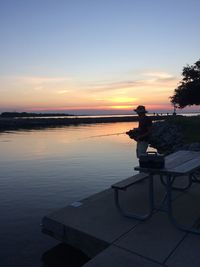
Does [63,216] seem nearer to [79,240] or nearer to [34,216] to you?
[79,240]

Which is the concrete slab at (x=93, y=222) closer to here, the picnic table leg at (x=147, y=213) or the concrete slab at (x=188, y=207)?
the picnic table leg at (x=147, y=213)

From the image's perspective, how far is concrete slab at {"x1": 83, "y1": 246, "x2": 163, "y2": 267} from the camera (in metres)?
4.43

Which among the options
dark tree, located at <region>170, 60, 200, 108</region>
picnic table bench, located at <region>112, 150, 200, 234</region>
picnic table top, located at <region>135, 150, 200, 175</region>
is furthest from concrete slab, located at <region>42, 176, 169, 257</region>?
dark tree, located at <region>170, 60, 200, 108</region>

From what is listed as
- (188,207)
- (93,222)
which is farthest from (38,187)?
(188,207)

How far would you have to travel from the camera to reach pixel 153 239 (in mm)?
5184

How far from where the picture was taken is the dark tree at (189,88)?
1496 inches

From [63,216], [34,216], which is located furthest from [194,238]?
[34,216]

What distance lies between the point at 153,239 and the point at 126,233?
49 cm

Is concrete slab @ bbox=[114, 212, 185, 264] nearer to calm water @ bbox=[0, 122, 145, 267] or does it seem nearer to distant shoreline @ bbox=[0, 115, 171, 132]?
calm water @ bbox=[0, 122, 145, 267]

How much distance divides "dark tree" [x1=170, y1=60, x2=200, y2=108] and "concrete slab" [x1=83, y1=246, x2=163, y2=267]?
35443 mm

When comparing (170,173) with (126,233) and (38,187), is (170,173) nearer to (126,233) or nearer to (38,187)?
(126,233)

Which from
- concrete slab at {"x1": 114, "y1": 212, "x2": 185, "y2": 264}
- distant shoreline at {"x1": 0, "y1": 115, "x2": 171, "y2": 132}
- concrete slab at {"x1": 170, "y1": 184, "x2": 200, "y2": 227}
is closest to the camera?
concrete slab at {"x1": 114, "y1": 212, "x2": 185, "y2": 264}

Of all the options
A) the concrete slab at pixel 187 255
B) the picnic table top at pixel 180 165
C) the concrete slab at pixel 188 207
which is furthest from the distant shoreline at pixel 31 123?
the concrete slab at pixel 187 255

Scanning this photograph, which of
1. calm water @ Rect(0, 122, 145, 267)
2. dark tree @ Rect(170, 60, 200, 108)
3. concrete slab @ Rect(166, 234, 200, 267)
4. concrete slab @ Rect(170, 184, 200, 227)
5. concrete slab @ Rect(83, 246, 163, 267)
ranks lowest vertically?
calm water @ Rect(0, 122, 145, 267)
